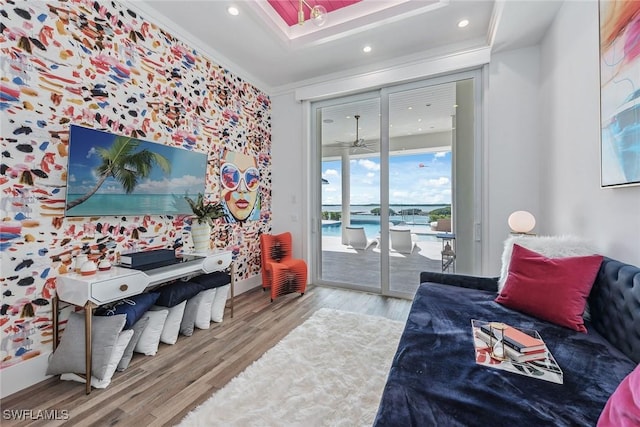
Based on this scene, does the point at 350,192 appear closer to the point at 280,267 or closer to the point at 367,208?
the point at 367,208

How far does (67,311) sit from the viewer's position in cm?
197

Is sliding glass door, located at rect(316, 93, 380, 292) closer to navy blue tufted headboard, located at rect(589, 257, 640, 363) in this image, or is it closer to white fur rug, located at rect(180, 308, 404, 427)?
white fur rug, located at rect(180, 308, 404, 427)

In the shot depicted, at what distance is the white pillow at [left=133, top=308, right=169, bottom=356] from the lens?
2076mm

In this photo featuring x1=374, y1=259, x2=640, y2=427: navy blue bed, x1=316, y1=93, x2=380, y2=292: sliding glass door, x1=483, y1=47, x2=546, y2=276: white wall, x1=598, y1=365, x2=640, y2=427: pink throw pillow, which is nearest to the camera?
x1=598, y1=365, x2=640, y2=427: pink throw pillow

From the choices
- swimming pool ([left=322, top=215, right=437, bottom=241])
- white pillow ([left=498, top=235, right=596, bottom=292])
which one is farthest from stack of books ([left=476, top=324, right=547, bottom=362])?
swimming pool ([left=322, top=215, right=437, bottom=241])

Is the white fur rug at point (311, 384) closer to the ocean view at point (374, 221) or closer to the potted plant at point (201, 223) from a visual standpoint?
the potted plant at point (201, 223)

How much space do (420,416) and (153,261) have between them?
2217 millimetres

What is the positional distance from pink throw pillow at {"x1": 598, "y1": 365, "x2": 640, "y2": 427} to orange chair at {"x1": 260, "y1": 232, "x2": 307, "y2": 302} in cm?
286

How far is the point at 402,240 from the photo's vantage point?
12.1 feet

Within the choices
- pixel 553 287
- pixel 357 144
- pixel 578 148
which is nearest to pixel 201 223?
pixel 357 144

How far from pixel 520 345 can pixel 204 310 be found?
2.49m

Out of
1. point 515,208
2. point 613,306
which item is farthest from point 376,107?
point 613,306

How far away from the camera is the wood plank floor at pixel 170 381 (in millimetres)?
1512

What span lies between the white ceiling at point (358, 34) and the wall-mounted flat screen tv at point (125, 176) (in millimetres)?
1324
